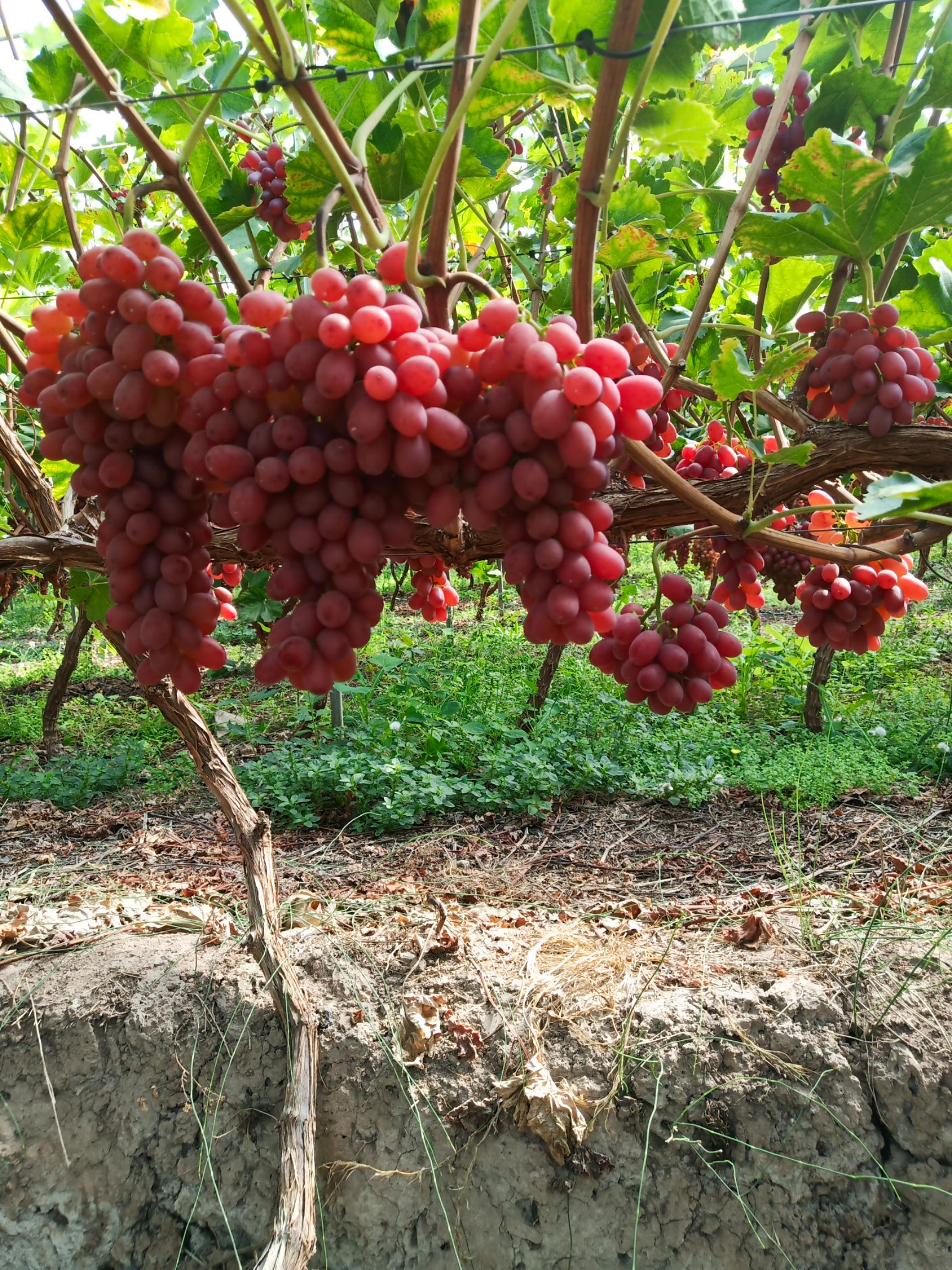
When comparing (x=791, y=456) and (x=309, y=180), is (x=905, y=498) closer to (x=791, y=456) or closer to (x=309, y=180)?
(x=791, y=456)

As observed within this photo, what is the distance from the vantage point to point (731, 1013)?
1736mm

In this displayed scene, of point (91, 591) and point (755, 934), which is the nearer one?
point (91, 591)

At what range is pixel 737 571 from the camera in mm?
1184

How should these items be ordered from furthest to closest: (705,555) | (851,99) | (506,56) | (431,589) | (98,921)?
(98,921) → (705,555) → (431,589) → (851,99) → (506,56)

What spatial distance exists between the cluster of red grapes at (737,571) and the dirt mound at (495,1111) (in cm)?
102

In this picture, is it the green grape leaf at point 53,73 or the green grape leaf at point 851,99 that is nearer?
the green grape leaf at point 851,99

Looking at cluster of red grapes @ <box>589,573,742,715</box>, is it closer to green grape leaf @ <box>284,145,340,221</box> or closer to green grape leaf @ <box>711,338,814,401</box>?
green grape leaf @ <box>711,338,814,401</box>

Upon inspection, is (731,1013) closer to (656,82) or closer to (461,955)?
(461,955)

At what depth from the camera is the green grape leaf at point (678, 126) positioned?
0.79 meters

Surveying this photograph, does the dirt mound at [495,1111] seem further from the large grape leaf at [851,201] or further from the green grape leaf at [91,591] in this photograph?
the large grape leaf at [851,201]

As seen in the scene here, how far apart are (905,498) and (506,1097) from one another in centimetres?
156

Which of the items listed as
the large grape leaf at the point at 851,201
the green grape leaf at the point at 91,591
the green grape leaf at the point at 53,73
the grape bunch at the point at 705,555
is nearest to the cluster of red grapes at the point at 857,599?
the large grape leaf at the point at 851,201

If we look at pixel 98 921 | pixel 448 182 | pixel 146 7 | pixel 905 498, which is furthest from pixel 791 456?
pixel 98 921

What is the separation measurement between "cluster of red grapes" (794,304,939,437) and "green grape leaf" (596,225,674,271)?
0.83 ft
